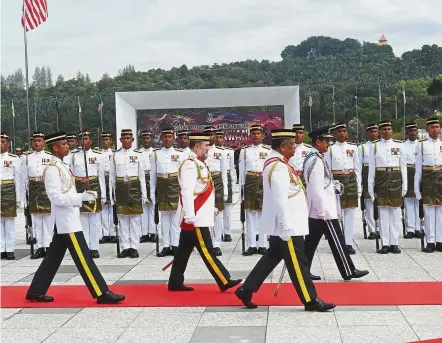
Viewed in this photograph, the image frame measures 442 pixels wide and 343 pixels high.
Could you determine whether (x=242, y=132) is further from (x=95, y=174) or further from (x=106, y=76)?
(x=106, y=76)

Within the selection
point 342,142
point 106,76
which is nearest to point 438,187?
point 342,142

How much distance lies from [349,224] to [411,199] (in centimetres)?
215

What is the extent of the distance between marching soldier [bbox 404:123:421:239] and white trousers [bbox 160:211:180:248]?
3958 mm

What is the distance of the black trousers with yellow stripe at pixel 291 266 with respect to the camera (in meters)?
6.40

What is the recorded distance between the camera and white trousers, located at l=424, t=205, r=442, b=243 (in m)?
10.0

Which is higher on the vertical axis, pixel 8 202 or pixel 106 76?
pixel 106 76

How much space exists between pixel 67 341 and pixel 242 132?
26244 millimetres

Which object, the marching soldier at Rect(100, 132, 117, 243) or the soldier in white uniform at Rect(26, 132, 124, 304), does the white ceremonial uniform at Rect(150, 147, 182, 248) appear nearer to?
the marching soldier at Rect(100, 132, 117, 243)

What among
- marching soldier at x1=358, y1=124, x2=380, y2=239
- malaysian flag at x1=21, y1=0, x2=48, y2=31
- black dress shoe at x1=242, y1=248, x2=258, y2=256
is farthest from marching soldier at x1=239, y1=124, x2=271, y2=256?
malaysian flag at x1=21, y1=0, x2=48, y2=31

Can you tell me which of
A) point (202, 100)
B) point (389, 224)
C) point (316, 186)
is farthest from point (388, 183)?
point (202, 100)

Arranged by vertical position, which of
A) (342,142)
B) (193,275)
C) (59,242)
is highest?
(342,142)

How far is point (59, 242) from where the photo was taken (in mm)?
7094

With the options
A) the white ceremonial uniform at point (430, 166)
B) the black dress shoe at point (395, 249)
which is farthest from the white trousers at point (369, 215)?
the black dress shoe at point (395, 249)

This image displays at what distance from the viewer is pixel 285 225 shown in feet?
21.1
